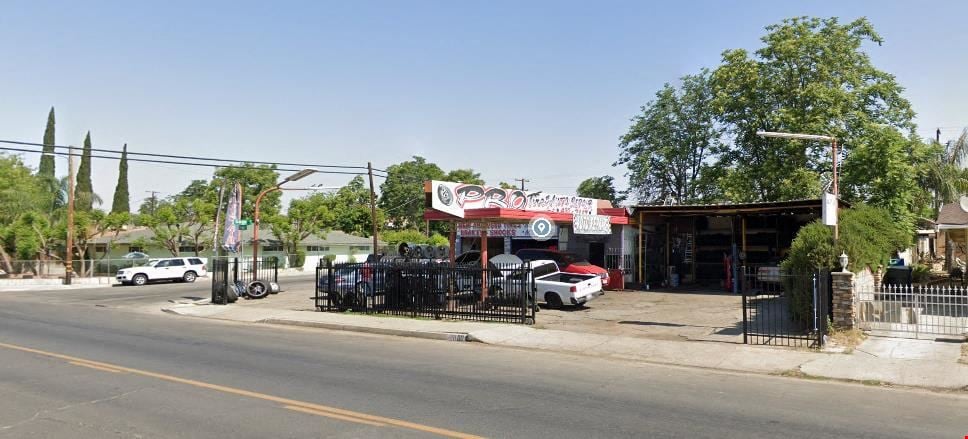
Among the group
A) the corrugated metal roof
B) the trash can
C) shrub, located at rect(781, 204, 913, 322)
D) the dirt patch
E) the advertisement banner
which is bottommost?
the dirt patch

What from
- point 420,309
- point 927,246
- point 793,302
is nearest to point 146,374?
point 420,309

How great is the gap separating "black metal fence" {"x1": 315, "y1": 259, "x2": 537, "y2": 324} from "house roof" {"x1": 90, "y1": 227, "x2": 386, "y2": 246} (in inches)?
1253

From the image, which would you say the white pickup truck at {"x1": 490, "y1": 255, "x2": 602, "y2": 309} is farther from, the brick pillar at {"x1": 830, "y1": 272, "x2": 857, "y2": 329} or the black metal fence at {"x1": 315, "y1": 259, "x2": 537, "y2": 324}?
the brick pillar at {"x1": 830, "y1": 272, "x2": 857, "y2": 329}

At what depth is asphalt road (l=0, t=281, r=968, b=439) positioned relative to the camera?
285 inches

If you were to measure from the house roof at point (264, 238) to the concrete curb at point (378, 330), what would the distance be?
32.0m

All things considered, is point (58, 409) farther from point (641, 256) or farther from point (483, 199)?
point (641, 256)

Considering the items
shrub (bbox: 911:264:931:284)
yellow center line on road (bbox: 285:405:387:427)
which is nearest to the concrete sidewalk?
yellow center line on road (bbox: 285:405:387:427)

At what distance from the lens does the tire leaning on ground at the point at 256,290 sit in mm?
26609

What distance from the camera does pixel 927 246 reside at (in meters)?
59.2

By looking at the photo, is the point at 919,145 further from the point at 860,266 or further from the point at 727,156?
the point at 860,266

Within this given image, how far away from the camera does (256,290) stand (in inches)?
1055

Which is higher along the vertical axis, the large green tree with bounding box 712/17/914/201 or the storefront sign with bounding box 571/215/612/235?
the large green tree with bounding box 712/17/914/201

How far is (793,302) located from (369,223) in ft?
188

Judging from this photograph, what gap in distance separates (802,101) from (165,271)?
35747 millimetres
